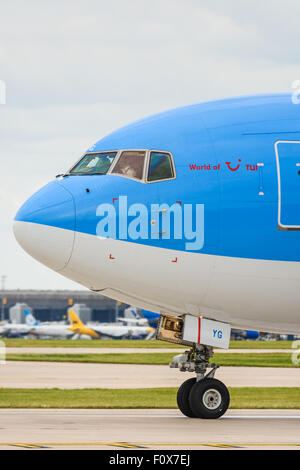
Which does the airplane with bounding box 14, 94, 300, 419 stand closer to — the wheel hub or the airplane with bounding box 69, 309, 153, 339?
the wheel hub

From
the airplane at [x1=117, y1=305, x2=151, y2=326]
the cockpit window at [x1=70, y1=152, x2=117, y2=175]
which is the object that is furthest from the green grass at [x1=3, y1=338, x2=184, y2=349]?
the cockpit window at [x1=70, y1=152, x2=117, y2=175]

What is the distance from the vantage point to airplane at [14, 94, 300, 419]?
704 inches

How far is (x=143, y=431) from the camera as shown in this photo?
683 inches

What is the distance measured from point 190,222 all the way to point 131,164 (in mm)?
1837

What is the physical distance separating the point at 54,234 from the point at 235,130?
4474 mm

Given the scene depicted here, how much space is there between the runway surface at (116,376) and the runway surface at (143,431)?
14.7 m

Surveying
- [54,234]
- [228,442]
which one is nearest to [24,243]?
[54,234]

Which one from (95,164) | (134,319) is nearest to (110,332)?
(134,319)

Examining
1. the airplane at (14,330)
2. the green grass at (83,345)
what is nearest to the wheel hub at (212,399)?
the green grass at (83,345)

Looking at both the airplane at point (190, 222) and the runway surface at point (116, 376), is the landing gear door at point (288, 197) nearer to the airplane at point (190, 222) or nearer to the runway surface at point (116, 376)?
the airplane at point (190, 222)

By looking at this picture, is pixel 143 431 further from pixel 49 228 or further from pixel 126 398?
pixel 126 398

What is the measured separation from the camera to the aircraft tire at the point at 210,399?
19.2 meters

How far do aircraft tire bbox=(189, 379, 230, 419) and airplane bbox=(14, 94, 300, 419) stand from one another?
3.25ft
